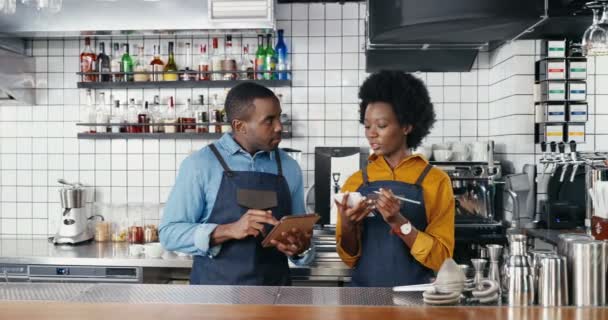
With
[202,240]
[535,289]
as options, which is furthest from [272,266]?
[535,289]

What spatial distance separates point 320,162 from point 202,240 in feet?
6.63

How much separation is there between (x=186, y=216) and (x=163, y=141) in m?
2.13

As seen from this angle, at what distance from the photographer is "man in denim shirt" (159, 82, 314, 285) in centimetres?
252

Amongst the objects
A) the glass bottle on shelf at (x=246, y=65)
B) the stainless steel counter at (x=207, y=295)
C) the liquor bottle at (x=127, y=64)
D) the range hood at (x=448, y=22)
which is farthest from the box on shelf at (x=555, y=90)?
the liquor bottle at (x=127, y=64)

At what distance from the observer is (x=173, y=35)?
4.52m

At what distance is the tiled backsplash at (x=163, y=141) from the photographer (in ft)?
14.8

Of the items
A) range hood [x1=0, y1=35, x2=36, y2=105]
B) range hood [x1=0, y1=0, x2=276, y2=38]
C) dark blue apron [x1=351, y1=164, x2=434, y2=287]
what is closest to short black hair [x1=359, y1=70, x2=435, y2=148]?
dark blue apron [x1=351, y1=164, x2=434, y2=287]

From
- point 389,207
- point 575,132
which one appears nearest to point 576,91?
point 575,132

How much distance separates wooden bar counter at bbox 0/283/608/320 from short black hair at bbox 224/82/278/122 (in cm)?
72

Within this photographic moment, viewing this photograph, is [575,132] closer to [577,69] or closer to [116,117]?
[577,69]

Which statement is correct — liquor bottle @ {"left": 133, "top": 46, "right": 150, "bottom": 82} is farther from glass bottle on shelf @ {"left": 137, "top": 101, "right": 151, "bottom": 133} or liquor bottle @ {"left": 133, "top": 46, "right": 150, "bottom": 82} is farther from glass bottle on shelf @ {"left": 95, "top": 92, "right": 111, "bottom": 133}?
glass bottle on shelf @ {"left": 95, "top": 92, "right": 111, "bottom": 133}

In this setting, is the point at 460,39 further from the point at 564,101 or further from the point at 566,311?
the point at 566,311

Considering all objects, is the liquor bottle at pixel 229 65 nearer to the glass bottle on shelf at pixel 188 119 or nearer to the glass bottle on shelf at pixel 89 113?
the glass bottle on shelf at pixel 188 119

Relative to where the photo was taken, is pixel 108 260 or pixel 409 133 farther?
pixel 108 260
